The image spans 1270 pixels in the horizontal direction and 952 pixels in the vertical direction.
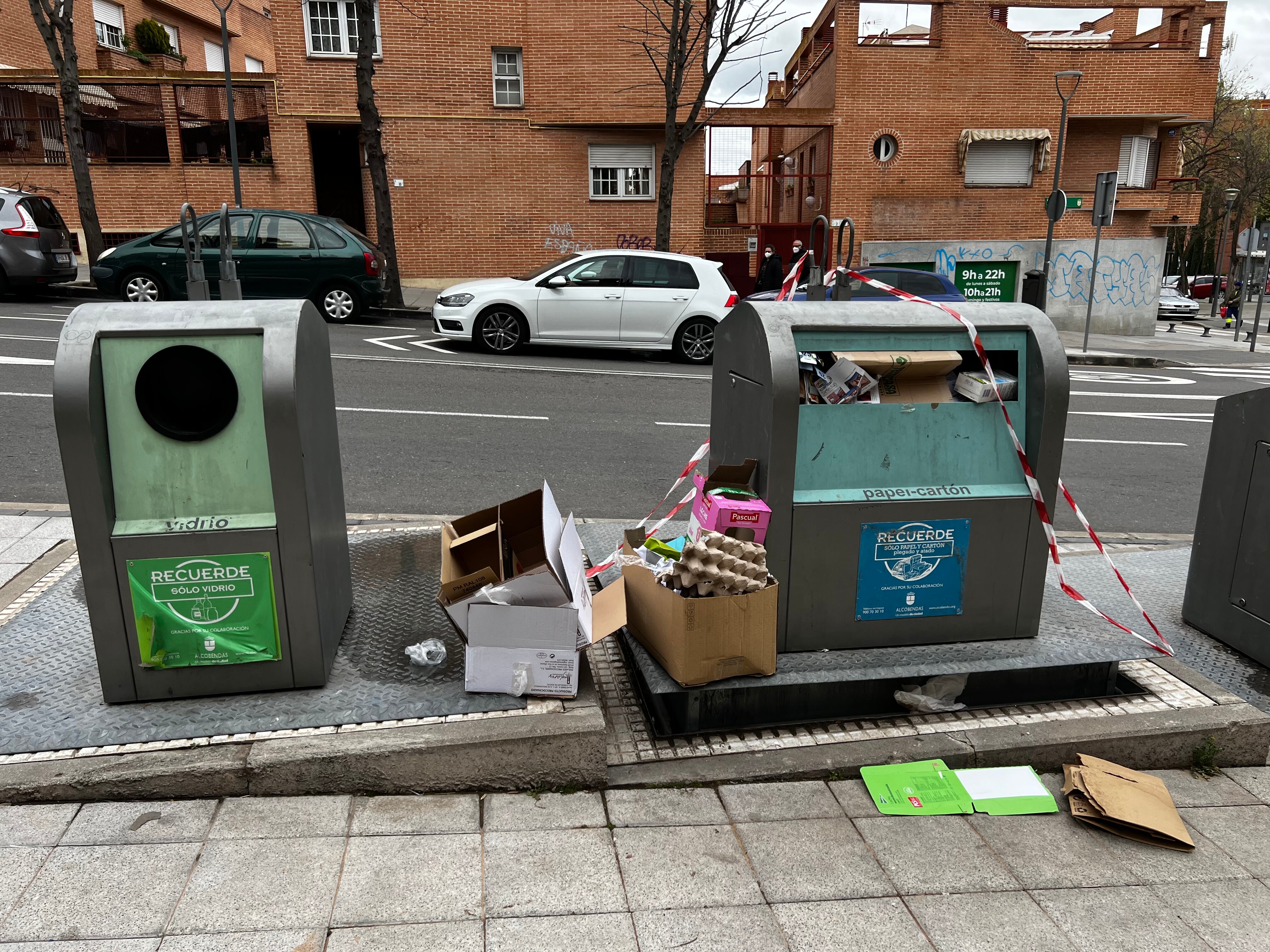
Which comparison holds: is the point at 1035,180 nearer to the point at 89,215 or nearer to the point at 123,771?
the point at 89,215

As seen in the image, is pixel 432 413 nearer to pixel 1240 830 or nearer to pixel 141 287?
pixel 1240 830

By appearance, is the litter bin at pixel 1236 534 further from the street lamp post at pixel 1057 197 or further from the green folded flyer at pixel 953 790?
the street lamp post at pixel 1057 197

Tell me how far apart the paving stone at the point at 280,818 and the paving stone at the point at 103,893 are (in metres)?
0.12

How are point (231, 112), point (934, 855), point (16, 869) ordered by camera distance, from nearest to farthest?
1. point (16, 869)
2. point (934, 855)
3. point (231, 112)

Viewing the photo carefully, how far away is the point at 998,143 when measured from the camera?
23281mm

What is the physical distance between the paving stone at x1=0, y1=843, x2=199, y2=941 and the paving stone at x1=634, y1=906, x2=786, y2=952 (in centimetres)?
129

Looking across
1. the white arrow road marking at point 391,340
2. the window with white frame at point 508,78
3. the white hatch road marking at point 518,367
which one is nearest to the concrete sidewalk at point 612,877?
the white hatch road marking at point 518,367

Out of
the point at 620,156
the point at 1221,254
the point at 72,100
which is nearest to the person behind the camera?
the point at 72,100

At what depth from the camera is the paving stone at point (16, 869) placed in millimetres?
2510

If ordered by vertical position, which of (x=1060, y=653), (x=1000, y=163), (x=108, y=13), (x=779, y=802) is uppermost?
(x=108, y=13)

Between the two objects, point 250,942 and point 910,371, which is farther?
point 910,371

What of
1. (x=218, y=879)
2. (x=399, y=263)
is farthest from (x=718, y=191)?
(x=218, y=879)

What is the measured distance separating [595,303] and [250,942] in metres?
11.3

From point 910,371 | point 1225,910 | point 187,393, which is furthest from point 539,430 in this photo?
point 1225,910
